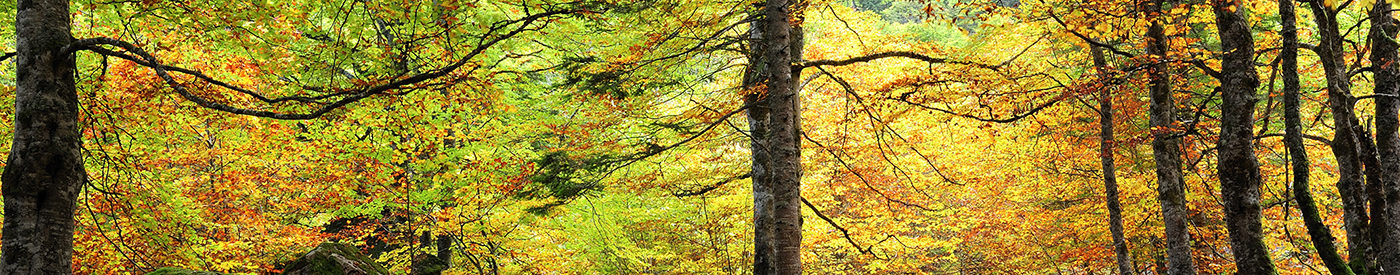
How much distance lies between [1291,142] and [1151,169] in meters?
9.65

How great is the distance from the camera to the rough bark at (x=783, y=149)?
743 centimetres

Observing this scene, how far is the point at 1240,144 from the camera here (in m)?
5.71

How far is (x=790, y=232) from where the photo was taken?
7445 millimetres

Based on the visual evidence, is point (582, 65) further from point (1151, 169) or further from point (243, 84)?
point (1151, 169)

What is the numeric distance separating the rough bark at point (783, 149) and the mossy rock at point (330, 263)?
482 cm

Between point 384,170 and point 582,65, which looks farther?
point 384,170

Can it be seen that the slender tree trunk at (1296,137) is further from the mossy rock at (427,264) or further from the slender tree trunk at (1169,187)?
the mossy rock at (427,264)

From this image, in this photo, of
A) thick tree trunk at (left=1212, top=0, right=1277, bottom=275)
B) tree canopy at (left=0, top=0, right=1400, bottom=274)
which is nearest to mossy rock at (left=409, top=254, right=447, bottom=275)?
tree canopy at (left=0, top=0, right=1400, bottom=274)

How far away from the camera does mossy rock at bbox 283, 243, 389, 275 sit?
839 cm

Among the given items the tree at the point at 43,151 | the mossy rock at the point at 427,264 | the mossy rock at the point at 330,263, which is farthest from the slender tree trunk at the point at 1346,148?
the mossy rock at the point at 427,264

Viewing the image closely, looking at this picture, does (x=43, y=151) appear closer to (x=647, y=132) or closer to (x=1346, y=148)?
(x=647, y=132)

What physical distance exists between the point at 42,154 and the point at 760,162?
6.92m

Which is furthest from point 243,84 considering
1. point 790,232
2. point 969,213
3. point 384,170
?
point 969,213

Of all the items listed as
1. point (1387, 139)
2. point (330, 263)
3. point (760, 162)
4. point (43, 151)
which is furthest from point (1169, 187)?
point (43, 151)
